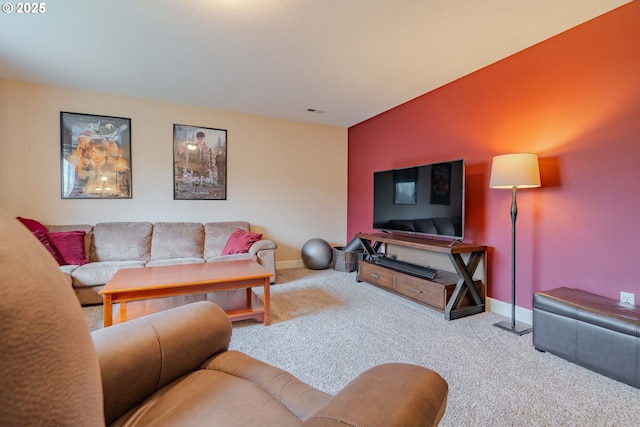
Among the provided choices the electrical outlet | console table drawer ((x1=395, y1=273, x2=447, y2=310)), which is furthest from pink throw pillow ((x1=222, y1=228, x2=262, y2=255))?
the electrical outlet

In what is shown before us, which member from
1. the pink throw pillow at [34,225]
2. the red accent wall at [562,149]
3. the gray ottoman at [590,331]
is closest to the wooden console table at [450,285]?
the red accent wall at [562,149]

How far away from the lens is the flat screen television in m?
3.11

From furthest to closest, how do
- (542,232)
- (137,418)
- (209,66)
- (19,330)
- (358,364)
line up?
1. (209,66)
2. (542,232)
3. (358,364)
4. (137,418)
5. (19,330)

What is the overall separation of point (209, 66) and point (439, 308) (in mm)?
3403

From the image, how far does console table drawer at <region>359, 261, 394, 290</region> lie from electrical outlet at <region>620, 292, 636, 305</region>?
191cm

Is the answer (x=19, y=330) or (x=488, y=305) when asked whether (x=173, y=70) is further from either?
(x=488, y=305)

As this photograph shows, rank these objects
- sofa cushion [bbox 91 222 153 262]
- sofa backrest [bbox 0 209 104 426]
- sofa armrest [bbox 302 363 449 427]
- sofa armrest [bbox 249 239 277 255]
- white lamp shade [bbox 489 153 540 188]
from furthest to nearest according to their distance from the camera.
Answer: sofa armrest [bbox 249 239 277 255], sofa cushion [bbox 91 222 153 262], white lamp shade [bbox 489 153 540 188], sofa armrest [bbox 302 363 449 427], sofa backrest [bbox 0 209 104 426]

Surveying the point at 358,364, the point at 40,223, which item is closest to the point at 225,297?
the point at 358,364

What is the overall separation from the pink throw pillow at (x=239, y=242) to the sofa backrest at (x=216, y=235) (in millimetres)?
122

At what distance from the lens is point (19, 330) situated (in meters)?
0.37

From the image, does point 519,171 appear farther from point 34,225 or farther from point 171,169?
point 34,225

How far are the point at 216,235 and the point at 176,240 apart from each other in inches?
20.7

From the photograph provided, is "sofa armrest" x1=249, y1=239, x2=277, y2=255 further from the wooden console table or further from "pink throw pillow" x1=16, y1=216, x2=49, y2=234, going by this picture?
"pink throw pillow" x1=16, y1=216, x2=49, y2=234

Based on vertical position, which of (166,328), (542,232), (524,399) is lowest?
(524,399)
